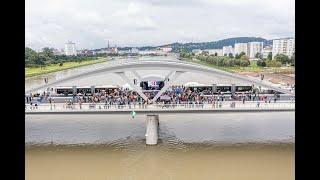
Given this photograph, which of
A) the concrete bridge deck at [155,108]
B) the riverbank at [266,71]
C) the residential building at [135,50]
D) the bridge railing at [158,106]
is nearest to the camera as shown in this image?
the concrete bridge deck at [155,108]

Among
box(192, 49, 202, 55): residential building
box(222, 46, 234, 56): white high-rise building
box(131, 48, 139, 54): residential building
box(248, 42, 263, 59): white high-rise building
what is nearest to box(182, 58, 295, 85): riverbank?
box(248, 42, 263, 59): white high-rise building

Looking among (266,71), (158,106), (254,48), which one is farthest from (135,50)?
(158,106)

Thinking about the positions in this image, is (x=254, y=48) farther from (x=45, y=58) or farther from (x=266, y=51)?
(x=45, y=58)

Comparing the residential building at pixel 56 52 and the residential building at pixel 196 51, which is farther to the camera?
the residential building at pixel 196 51

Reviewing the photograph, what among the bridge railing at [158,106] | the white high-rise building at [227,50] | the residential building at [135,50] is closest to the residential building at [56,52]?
the residential building at [135,50]

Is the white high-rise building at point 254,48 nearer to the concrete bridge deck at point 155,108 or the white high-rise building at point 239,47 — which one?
the white high-rise building at point 239,47
